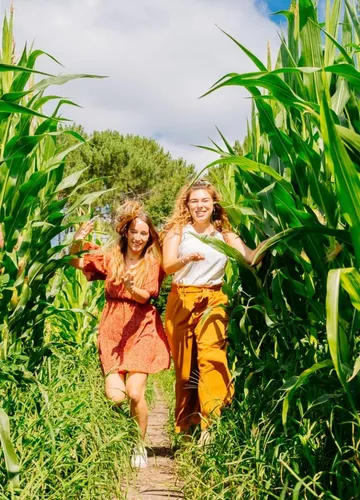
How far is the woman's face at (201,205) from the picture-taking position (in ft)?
13.5

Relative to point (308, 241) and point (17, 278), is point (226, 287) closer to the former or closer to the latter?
point (17, 278)

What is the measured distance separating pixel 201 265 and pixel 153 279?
346 mm

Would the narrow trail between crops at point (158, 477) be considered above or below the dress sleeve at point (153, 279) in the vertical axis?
below

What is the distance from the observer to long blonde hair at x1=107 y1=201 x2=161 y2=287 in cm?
425

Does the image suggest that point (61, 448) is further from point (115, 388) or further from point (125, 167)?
point (125, 167)

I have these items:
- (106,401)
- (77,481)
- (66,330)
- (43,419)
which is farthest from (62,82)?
(66,330)

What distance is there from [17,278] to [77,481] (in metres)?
1.12

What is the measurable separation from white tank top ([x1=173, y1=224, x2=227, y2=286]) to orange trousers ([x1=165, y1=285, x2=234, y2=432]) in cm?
5

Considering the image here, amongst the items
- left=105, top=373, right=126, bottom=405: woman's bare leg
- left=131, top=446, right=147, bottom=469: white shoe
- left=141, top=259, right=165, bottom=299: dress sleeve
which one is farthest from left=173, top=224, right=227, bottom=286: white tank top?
left=131, top=446, right=147, bottom=469: white shoe

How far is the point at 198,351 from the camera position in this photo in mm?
4043

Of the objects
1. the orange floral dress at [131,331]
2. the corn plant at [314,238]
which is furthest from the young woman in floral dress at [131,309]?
the corn plant at [314,238]

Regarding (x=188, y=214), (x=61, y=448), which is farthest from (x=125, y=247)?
(x=61, y=448)

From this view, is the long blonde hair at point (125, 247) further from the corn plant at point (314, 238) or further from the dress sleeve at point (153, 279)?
the corn plant at point (314, 238)

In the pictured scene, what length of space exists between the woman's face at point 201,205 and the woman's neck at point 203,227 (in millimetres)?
31
